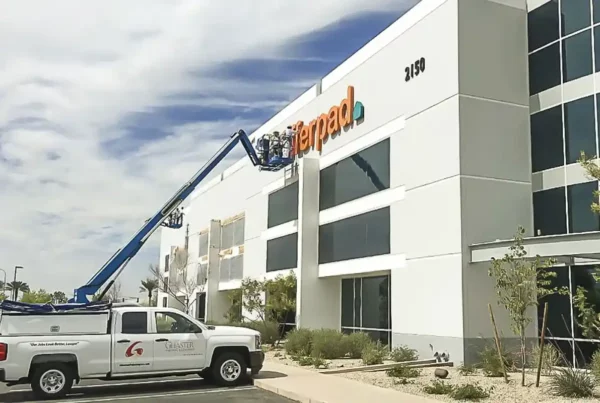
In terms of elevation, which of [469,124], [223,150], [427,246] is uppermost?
[223,150]

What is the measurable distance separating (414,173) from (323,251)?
834 centimetres

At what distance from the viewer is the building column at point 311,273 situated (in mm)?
29359

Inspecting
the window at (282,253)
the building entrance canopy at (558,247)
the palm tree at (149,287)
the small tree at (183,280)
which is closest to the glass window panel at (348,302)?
the window at (282,253)

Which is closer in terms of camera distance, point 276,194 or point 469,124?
point 469,124

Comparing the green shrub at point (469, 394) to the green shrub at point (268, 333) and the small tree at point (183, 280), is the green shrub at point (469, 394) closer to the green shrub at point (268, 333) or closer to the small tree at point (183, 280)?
the green shrub at point (268, 333)

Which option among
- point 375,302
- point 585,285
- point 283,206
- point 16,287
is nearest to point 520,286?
point 585,285

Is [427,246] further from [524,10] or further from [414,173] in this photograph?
[524,10]

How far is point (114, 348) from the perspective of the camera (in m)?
14.9

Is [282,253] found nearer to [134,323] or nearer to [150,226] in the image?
[150,226]

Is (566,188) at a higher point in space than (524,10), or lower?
lower

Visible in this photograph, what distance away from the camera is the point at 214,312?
46375 mm

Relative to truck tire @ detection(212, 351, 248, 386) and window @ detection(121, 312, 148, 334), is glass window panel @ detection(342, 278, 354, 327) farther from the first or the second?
window @ detection(121, 312, 148, 334)

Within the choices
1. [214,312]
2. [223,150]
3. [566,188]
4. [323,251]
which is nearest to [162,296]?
[214,312]

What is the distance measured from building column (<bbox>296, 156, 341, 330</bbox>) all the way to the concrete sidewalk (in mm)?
10636
